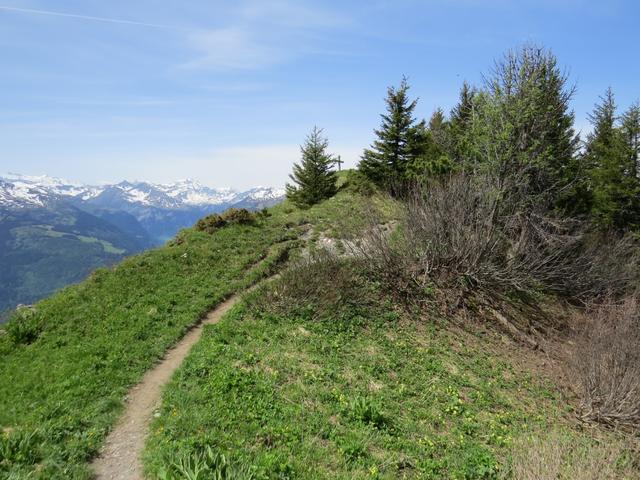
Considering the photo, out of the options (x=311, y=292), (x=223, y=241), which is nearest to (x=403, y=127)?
(x=223, y=241)

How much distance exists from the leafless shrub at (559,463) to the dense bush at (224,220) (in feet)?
59.6

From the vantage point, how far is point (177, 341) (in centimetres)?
1214

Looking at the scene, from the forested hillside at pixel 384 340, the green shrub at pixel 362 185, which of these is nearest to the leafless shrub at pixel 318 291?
the forested hillside at pixel 384 340

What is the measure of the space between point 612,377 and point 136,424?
1257 centimetres

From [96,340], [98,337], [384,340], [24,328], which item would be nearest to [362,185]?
[384,340]

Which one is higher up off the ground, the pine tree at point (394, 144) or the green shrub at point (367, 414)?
the pine tree at point (394, 144)

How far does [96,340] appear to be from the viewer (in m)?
11.8

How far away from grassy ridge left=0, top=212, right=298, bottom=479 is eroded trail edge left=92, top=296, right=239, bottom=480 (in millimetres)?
245

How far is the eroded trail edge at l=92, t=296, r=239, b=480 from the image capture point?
21.7 ft

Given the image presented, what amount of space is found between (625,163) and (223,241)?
26.1m

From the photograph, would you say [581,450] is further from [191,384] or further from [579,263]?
[579,263]

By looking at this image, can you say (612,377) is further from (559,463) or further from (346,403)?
(346,403)

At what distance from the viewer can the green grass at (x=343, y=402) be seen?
276 inches

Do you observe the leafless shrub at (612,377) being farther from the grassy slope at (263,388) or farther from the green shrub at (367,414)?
the green shrub at (367,414)
